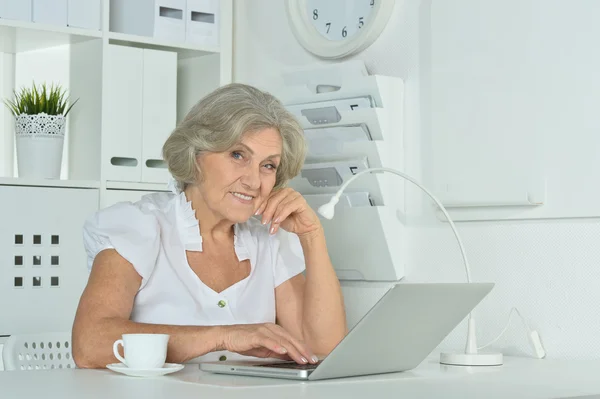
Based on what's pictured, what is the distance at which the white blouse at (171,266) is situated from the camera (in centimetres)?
216

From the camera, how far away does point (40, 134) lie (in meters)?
2.82

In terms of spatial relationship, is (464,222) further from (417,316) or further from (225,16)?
(225,16)

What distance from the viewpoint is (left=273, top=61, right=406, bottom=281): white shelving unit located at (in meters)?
2.51

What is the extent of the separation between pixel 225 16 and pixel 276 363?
5.21 ft

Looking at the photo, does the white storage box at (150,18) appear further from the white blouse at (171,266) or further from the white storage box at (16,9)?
the white blouse at (171,266)

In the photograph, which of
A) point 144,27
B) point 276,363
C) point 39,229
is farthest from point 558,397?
point 144,27

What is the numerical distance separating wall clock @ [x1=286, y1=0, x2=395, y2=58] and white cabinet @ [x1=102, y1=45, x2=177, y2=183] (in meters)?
0.47

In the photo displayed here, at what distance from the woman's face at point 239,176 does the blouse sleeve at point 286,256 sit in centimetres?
20

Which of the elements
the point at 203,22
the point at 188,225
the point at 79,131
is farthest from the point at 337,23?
the point at 79,131

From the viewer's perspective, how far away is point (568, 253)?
216 centimetres

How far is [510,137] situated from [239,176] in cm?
65

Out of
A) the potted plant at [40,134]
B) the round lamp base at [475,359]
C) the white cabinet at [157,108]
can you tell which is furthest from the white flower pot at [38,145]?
the round lamp base at [475,359]

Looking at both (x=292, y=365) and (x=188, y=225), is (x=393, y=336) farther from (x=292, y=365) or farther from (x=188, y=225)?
(x=188, y=225)

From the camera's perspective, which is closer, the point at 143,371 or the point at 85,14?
the point at 143,371
